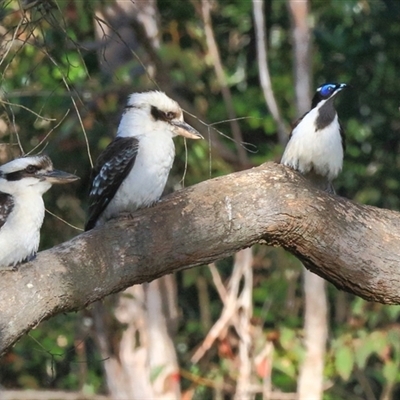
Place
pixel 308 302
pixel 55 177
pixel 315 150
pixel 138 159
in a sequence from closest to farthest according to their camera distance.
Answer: pixel 55 177, pixel 138 159, pixel 315 150, pixel 308 302

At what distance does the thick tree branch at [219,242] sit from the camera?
3.61 meters

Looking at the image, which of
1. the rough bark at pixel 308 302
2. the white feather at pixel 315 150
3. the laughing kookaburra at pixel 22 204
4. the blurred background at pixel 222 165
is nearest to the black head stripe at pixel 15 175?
the laughing kookaburra at pixel 22 204

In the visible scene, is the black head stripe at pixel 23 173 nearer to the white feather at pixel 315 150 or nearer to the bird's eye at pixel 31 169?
the bird's eye at pixel 31 169

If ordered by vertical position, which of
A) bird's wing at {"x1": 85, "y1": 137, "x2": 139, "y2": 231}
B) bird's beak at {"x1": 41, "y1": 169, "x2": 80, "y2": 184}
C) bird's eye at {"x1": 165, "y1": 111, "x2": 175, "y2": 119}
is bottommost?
bird's wing at {"x1": 85, "y1": 137, "x2": 139, "y2": 231}

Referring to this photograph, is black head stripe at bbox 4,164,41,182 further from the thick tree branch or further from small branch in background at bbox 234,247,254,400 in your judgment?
small branch in background at bbox 234,247,254,400

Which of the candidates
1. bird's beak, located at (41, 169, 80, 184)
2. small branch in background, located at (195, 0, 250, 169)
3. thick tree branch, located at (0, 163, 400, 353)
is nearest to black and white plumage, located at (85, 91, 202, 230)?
bird's beak, located at (41, 169, 80, 184)

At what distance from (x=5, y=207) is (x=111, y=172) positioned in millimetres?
772

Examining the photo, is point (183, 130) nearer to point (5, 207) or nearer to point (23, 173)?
point (23, 173)

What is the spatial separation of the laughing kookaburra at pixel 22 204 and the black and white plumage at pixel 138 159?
0.50m

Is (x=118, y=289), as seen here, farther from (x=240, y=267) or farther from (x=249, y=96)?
(x=249, y=96)

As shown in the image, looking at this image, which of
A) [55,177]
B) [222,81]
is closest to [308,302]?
[222,81]

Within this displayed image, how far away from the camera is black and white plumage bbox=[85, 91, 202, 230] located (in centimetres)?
475

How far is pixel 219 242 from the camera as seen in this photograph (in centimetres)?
397

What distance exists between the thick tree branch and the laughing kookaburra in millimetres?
312
